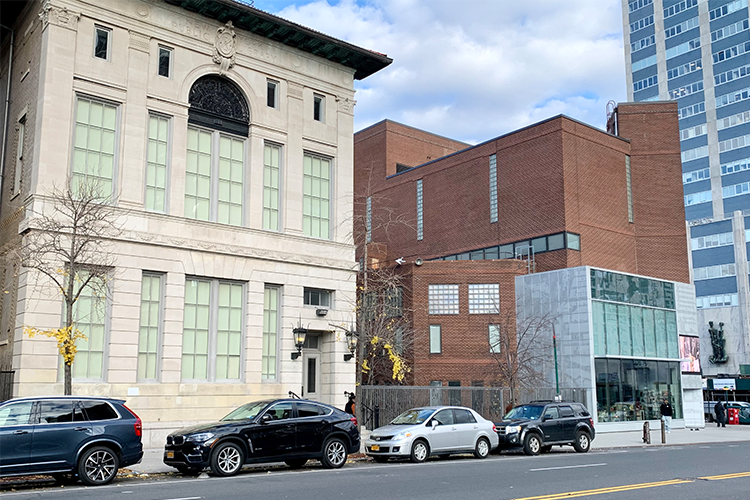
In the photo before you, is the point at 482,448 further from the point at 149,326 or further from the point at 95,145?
the point at 95,145

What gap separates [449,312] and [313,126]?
58.4 feet

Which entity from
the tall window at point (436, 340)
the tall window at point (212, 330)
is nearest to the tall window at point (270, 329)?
the tall window at point (212, 330)

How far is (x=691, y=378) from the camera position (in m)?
43.2

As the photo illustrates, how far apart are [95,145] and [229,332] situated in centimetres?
757

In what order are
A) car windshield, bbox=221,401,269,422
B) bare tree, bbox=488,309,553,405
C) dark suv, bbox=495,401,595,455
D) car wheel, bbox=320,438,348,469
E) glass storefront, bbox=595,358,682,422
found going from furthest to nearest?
bare tree, bbox=488,309,553,405 → glass storefront, bbox=595,358,682,422 → dark suv, bbox=495,401,595,455 → car wheel, bbox=320,438,348,469 → car windshield, bbox=221,401,269,422

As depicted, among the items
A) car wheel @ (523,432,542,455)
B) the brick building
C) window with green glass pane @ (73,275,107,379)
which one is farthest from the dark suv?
window with green glass pane @ (73,275,107,379)

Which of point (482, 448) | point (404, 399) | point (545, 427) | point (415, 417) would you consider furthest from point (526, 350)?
point (415, 417)

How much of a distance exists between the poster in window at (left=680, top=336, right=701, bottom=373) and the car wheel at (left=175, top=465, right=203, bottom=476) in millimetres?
34008

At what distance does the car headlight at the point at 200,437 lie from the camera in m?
15.4

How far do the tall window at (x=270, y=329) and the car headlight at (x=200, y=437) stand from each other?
377 inches

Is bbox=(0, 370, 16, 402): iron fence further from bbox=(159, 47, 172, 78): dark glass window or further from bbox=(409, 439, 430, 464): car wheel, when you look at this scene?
bbox=(409, 439, 430, 464): car wheel

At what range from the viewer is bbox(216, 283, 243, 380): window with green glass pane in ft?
79.6

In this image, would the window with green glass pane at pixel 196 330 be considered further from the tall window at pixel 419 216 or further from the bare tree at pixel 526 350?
the tall window at pixel 419 216

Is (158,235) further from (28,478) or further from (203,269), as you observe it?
(28,478)
